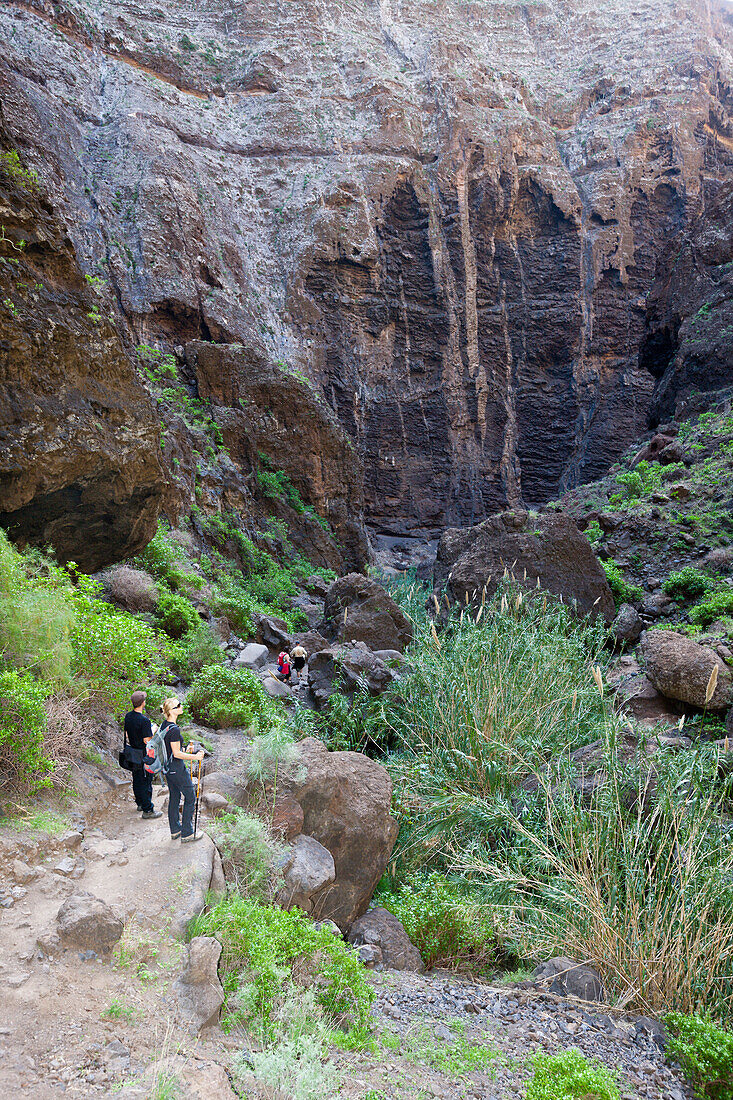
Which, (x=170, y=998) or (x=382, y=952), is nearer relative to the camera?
(x=170, y=998)

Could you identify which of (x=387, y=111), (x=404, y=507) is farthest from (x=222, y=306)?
(x=387, y=111)

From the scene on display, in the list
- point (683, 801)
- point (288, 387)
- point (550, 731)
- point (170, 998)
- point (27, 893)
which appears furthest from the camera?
point (288, 387)

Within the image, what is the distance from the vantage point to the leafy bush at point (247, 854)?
12.6 feet

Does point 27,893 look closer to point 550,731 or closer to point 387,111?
point 550,731

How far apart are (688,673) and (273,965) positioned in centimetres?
582

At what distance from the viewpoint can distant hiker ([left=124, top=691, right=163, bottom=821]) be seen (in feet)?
13.8

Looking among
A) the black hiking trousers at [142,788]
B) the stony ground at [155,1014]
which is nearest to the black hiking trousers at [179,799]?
the stony ground at [155,1014]

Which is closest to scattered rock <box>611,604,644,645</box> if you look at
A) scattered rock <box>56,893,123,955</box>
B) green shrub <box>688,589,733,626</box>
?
green shrub <box>688,589,733,626</box>

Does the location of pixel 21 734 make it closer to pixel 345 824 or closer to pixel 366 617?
pixel 345 824

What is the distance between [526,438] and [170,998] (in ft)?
108

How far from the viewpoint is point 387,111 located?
3266cm

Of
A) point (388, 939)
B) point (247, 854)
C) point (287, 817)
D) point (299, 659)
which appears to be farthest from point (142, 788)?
point (299, 659)

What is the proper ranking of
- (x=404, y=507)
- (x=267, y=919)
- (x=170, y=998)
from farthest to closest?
(x=404, y=507) → (x=267, y=919) → (x=170, y=998)

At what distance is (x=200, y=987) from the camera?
2826mm
